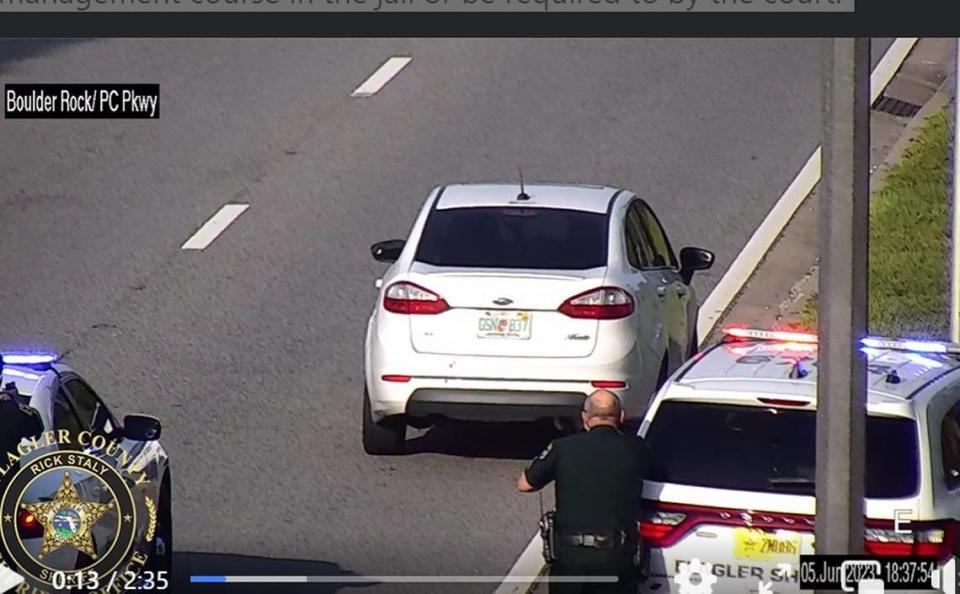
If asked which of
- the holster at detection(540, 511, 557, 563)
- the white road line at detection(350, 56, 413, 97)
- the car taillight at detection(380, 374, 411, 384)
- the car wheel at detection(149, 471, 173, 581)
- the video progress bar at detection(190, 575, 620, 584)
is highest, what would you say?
the white road line at detection(350, 56, 413, 97)

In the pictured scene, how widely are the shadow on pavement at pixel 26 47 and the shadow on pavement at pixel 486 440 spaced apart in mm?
8582

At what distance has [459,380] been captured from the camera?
13453 millimetres

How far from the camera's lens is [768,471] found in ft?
32.5

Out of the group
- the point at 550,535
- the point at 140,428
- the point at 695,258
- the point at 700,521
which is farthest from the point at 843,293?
the point at 695,258

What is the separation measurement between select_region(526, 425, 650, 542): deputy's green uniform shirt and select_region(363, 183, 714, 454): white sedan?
11.2 feet

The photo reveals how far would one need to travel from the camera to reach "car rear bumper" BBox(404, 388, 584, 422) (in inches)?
528

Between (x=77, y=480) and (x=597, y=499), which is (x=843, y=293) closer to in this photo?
(x=597, y=499)

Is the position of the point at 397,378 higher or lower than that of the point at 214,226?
lower

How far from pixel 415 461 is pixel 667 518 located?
460cm

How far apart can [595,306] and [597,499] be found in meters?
3.72

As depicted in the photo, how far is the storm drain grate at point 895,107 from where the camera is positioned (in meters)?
19.9

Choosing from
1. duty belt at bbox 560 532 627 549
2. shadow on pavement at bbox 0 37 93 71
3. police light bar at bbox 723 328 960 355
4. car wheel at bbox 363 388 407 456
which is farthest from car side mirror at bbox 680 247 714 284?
shadow on pavement at bbox 0 37 93 71

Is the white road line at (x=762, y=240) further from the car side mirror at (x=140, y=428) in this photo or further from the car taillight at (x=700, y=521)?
the car taillight at (x=700, y=521)

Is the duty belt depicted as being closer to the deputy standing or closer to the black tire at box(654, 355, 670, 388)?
the deputy standing
